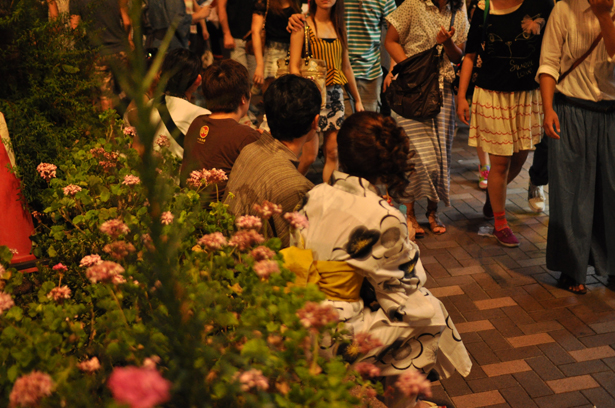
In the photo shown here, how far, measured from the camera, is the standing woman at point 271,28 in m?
5.30

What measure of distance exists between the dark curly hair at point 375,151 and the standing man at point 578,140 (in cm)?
178

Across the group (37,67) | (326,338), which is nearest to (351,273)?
(326,338)

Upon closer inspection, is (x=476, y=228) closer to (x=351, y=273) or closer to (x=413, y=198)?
(x=413, y=198)

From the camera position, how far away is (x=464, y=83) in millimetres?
4398

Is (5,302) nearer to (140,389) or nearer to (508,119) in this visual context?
(140,389)

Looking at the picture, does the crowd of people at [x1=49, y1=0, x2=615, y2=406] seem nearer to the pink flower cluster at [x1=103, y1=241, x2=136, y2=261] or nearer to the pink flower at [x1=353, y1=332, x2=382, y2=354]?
the pink flower cluster at [x1=103, y1=241, x2=136, y2=261]

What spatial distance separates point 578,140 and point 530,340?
1394 mm

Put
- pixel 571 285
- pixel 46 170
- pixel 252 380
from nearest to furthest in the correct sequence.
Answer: pixel 252 380 < pixel 46 170 < pixel 571 285

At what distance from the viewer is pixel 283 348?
1.50 meters

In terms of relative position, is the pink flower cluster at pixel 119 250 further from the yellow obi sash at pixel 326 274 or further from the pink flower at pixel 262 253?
the yellow obi sash at pixel 326 274

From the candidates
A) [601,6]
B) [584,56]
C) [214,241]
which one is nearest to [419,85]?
[584,56]

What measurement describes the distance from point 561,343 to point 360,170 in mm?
1890

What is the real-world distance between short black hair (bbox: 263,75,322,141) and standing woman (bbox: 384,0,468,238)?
1.89m

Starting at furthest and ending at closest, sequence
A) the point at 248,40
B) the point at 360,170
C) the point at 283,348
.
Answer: the point at 248,40
the point at 360,170
the point at 283,348
